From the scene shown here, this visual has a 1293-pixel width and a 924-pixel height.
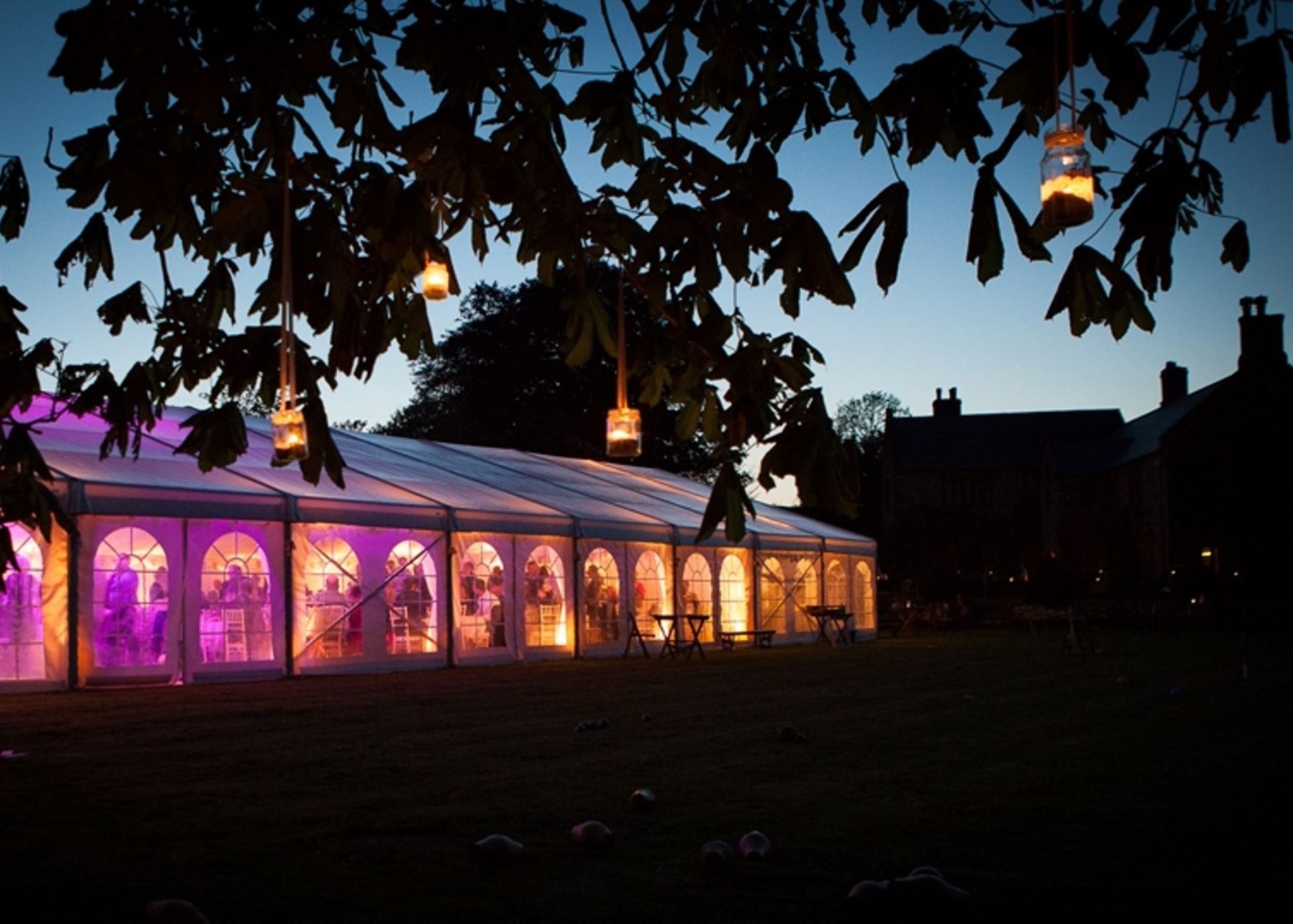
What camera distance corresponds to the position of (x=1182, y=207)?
9.00 feet

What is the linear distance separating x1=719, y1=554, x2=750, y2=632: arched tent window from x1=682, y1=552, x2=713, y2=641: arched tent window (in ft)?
1.33

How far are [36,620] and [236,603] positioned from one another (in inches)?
85.7

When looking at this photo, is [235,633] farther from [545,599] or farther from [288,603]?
[545,599]

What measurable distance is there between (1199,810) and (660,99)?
344 cm

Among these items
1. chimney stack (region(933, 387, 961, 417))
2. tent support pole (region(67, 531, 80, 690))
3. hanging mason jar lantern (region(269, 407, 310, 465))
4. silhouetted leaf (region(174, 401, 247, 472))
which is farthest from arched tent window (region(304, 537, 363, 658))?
chimney stack (region(933, 387, 961, 417))

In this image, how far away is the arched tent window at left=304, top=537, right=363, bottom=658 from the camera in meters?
15.6

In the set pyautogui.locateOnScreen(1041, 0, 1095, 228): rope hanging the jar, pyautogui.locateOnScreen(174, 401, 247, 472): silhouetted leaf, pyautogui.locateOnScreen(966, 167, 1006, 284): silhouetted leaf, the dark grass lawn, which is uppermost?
pyautogui.locateOnScreen(1041, 0, 1095, 228): rope hanging the jar

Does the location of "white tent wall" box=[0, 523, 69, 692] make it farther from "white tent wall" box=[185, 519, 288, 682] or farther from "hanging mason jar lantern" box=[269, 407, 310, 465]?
"hanging mason jar lantern" box=[269, 407, 310, 465]

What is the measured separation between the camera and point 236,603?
1491 cm

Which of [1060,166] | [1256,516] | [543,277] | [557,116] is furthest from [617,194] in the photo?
[1256,516]

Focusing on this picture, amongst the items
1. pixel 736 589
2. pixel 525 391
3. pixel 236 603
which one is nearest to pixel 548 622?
pixel 736 589

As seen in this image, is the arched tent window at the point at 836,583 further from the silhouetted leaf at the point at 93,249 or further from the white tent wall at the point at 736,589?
the silhouetted leaf at the point at 93,249

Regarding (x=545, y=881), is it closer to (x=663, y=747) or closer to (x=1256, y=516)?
(x=663, y=747)

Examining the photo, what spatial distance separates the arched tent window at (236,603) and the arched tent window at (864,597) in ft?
47.4
